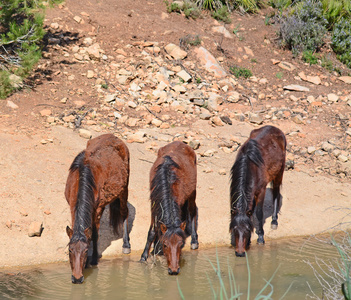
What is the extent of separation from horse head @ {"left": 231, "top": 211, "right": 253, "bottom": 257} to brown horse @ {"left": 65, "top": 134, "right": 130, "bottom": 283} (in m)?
1.97

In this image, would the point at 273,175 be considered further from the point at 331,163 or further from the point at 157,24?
the point at 157,24

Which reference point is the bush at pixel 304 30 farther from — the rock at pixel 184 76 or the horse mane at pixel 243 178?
the horse mane at pixel 243 178

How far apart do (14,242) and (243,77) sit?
10.8 m

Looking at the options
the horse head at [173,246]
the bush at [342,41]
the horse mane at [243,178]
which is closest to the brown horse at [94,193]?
the horse head at [173,246]

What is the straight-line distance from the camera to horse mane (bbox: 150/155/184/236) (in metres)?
7.12

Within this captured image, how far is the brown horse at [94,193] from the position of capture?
259 inches

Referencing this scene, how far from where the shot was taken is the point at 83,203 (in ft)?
22.4

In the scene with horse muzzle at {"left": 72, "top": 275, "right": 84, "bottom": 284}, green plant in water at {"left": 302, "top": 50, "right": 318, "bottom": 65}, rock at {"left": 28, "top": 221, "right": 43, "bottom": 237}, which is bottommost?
green plant in water at {"left": 302, "top": 50, "right": 318, "bottom": 65}

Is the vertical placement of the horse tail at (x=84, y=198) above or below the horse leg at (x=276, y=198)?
above

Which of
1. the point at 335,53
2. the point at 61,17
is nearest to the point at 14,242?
the point at 61,17

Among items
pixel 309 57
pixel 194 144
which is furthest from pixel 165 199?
pixel 309 57

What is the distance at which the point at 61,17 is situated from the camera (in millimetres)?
16203

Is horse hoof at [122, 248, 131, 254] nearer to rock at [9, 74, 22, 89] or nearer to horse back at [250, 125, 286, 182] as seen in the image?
horse back at [250, 125, 286, 182]

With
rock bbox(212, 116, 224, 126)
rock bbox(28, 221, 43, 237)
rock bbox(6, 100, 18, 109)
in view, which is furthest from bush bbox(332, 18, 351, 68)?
rock bbox(28, 221, 43, 237)
